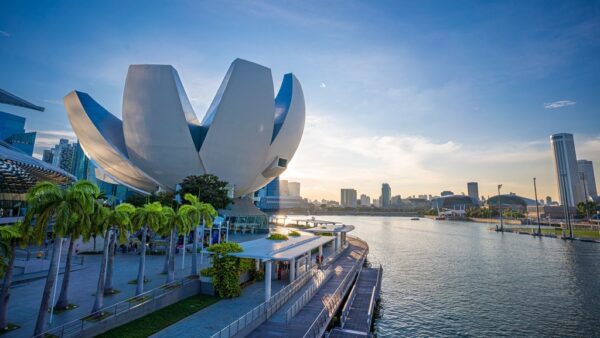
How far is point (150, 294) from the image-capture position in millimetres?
13703

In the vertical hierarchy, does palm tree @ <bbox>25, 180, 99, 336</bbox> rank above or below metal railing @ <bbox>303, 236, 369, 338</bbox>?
above

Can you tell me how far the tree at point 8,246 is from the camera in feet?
31.8

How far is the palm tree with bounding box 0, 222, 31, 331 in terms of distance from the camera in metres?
9.70

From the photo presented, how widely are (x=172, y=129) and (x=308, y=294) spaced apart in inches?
1201

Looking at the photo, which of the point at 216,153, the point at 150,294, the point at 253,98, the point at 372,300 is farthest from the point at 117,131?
the point at 372,300

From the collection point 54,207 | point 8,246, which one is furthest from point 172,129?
point 54,207

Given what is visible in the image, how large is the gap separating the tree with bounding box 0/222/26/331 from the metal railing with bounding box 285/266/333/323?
952 centimetres

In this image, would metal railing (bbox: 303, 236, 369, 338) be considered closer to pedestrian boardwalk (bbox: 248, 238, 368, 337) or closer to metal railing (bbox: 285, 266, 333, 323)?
pedestrian boardwalk (bbox: 248, 238, 368, 337)

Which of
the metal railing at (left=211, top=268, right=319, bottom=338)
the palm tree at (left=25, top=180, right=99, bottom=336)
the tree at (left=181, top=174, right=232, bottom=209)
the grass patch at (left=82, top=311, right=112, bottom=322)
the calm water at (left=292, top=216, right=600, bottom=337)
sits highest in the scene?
the tree at (left=181, top=174, right=232, bottom=209)

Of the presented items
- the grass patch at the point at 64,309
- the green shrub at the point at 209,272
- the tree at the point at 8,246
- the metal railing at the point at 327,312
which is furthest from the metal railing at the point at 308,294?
the tree at the point at 8,246

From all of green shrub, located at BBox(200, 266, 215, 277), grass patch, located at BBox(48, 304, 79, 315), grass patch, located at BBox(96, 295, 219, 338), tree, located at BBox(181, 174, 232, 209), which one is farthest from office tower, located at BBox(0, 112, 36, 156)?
grass patch, located at BBox(96, 295, 219, 338)

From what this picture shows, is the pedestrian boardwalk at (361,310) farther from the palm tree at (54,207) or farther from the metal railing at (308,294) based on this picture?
the palm tree at (54,207)

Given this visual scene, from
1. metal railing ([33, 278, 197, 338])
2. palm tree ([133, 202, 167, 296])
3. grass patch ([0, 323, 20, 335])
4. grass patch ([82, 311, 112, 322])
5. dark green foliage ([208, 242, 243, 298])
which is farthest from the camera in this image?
dark green foliage ([208, 242, 243, 298])

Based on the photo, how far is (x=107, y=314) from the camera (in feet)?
37.6
